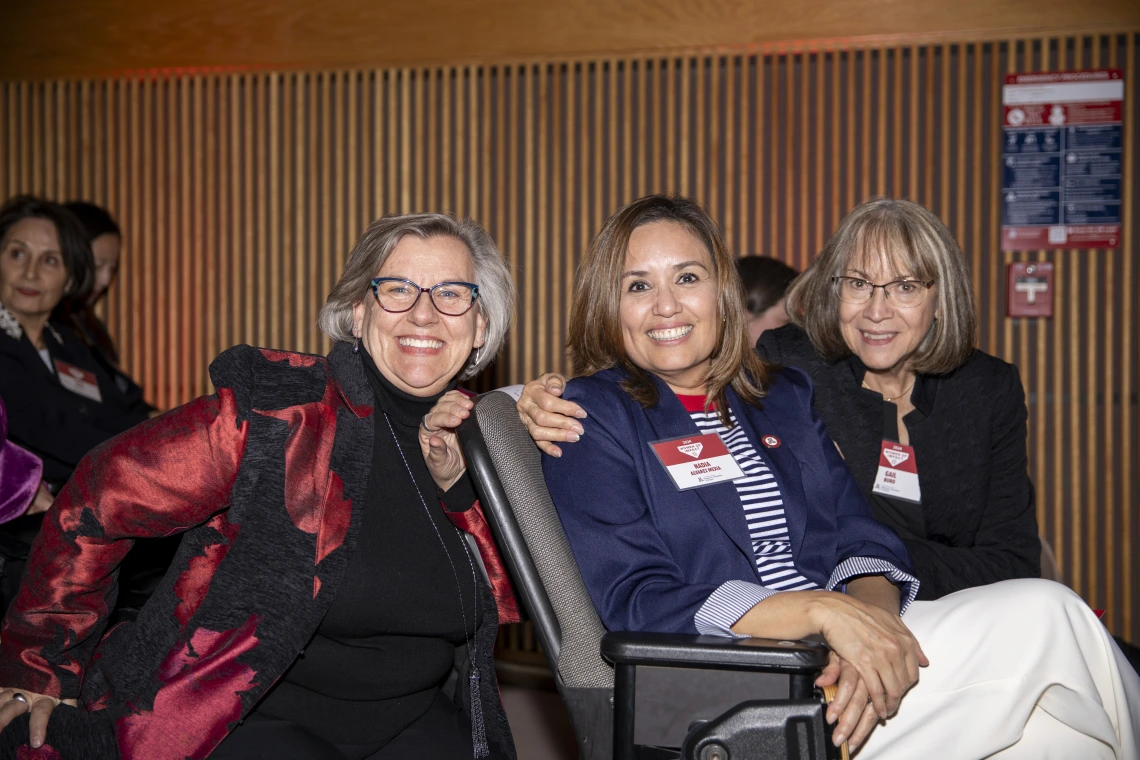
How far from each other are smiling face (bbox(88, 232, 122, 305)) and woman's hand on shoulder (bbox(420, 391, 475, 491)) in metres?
3.42

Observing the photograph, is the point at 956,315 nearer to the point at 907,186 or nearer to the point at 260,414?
the point at 260,414

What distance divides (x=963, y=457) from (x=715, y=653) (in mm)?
1265

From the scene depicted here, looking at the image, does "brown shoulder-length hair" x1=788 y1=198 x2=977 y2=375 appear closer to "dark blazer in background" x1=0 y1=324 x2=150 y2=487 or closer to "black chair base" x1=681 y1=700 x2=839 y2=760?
"black chair base" x1=681 y1=700 x2=839 y2=760

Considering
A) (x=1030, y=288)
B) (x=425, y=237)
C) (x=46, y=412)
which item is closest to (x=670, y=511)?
(x=425, y=237)

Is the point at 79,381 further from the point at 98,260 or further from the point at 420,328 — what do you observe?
the point at 420,328

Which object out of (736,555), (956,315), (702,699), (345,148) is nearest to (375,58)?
(345,148)

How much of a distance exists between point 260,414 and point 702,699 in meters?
0.96

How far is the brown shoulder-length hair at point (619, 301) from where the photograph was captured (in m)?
2.04

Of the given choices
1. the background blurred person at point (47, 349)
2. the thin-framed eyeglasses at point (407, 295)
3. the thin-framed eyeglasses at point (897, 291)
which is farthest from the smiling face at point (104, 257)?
the thin-framed eyeglasses at point (897, 291)

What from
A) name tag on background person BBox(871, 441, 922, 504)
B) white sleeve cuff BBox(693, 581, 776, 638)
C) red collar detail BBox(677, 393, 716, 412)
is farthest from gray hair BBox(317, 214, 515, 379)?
name tag on background person BBox(871, 441, 922, 504)

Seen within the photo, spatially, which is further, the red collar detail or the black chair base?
the red collar detail

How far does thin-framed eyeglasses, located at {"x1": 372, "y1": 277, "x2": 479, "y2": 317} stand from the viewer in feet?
6.71

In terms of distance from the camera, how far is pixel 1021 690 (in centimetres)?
183

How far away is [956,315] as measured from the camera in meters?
2.49
